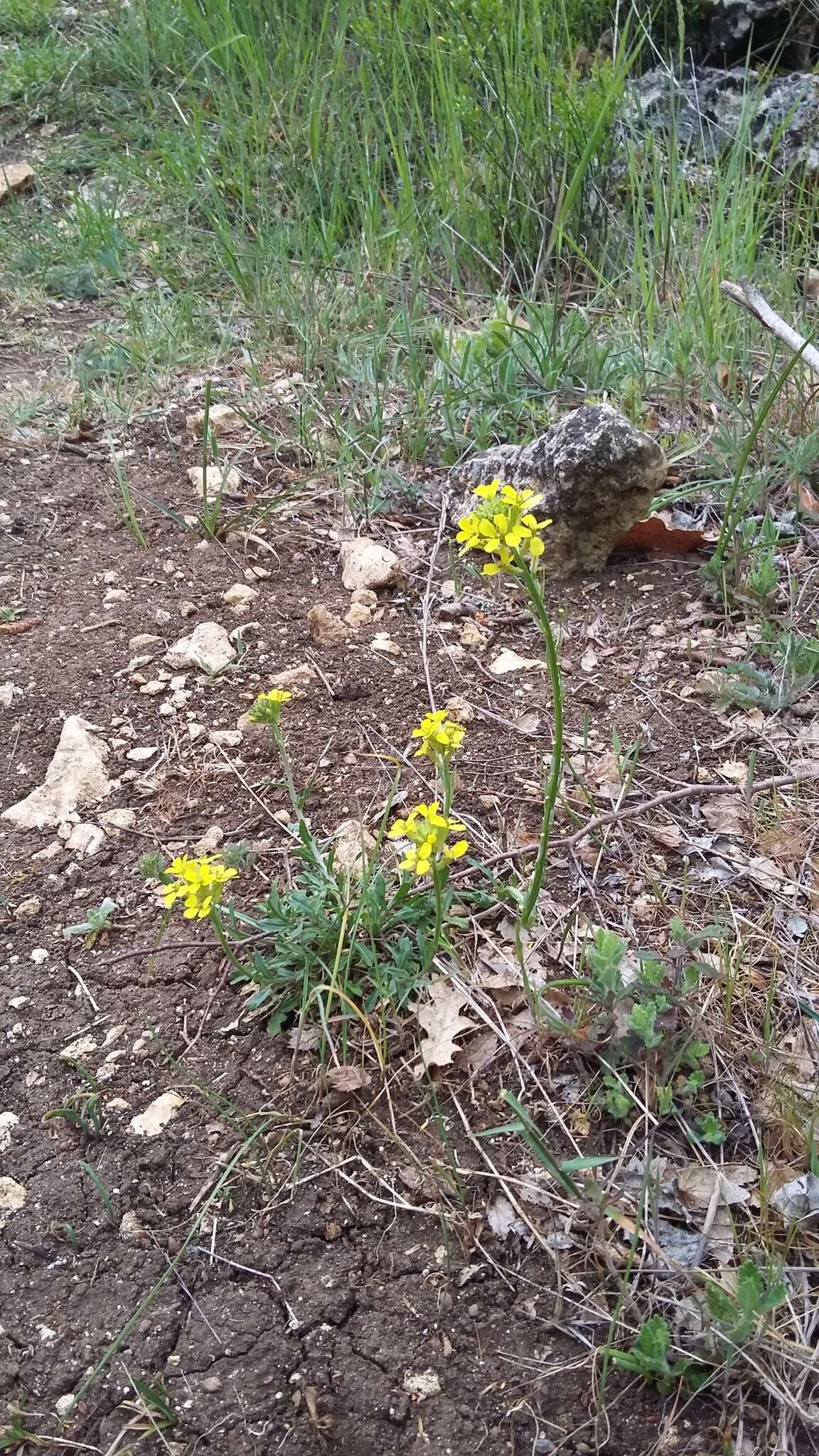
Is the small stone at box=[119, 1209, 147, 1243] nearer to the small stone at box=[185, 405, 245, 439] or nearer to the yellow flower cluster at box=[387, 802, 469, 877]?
the yellow flower cluster at box=[387, 802, 469, 877]

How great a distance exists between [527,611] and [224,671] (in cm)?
72

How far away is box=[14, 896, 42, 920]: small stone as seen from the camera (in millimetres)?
1729

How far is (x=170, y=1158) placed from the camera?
1391 millimetres

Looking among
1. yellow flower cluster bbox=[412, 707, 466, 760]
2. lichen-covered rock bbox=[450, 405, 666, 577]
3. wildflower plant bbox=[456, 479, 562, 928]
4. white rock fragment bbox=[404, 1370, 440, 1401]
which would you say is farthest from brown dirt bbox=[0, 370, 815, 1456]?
wildflower plant bbox=[456, 479, 562, 928]

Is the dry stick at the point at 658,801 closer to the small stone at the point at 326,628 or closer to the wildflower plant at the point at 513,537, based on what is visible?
the wildflower plant at the point at 513,537

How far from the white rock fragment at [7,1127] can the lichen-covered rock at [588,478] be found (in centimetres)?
157

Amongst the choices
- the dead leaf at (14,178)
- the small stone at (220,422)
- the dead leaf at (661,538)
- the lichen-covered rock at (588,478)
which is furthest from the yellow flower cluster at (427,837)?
the dead leaf at (14,178)

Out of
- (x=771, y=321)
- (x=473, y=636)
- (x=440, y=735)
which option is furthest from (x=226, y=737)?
(x=771, y=321)

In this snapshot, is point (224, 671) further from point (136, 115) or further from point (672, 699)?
point (136, 115)

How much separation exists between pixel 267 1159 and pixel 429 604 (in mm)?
1357

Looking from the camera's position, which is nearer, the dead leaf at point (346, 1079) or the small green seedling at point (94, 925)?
the dead leaf at point (346, 1079)

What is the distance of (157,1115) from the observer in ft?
4.72

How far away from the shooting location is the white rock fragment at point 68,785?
1903mm

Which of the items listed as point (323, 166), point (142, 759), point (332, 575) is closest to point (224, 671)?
point (142, 759)
